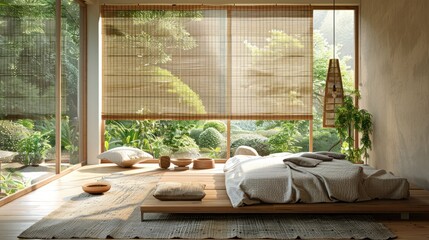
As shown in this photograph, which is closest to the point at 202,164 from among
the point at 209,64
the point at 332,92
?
the point at 209,64

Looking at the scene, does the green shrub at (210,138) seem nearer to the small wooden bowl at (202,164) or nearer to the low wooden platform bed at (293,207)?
the small wooden bowl at (202,164)

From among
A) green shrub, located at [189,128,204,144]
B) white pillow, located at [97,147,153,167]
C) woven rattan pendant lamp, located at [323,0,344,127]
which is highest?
woven rattan pendant lamp, located at [323,0,344,127]

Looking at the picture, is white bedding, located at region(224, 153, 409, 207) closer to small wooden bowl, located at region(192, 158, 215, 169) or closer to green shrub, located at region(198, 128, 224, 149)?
small wooden bowl, located at region(192, 158, 215, 169)

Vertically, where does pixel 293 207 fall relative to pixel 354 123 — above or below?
below

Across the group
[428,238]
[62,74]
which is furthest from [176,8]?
[428,238]

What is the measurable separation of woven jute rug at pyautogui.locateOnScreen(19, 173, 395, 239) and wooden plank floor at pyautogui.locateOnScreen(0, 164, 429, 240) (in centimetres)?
12

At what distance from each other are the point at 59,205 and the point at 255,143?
3946 mm

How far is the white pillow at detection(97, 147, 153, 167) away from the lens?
23.0ft

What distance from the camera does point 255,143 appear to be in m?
8.09

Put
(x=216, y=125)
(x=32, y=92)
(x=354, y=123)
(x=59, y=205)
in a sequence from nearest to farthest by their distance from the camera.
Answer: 1. (x=59, y=205)
2. (x=32, y=92)
3. (x=354, y=123)
4. (x=216, y=125)

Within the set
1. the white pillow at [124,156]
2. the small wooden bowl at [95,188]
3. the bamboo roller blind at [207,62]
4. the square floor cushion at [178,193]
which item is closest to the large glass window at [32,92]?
the white pillow at [124,156]

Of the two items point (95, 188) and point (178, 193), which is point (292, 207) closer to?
point (178, 193)

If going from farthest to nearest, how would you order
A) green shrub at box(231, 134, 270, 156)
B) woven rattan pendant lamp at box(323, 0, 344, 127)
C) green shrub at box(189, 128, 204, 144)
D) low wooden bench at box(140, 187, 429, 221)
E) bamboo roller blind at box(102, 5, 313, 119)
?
green shrub at box(189, 128, 204, 144), green shrub at box(231, 134, 270, 156), bamboo roller blind at box(102, 5, 313, 119), woven rattan pendant lamp at box(323, 0, 344, 127), low wooden bench at box(140, 187, 429, 221)

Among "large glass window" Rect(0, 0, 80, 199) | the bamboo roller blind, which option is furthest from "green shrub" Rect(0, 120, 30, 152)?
the bamboo roller blind
